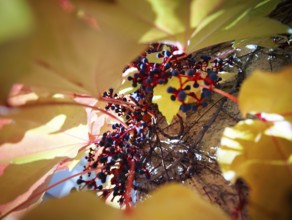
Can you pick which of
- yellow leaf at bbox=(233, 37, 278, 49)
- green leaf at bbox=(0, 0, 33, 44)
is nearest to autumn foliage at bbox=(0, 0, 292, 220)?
green leaf at bbox=(0, 0, 33, 44)

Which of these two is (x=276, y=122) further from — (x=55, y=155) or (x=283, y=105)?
(x=55, y=155)

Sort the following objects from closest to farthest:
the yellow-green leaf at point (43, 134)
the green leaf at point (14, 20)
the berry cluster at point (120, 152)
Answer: the green leaf at point (14, 20), the yellow-green leaf at point (43, 134), the berry cluster at point (120, 152)

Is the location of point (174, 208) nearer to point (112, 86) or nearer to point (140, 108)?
point (112, 86)

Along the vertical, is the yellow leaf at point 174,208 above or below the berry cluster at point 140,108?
below

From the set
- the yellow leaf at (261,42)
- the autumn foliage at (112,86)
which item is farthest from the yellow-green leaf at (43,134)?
the yellow leaf at (261,42)

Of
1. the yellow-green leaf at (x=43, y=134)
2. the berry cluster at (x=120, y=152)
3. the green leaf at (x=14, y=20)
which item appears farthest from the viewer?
the berry cluster at (x=120, y=152)

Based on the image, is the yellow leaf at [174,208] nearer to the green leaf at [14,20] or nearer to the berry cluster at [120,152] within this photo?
the green leaf at [14,20]
